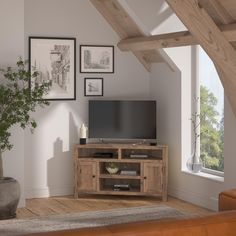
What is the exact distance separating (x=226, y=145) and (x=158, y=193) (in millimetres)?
1297

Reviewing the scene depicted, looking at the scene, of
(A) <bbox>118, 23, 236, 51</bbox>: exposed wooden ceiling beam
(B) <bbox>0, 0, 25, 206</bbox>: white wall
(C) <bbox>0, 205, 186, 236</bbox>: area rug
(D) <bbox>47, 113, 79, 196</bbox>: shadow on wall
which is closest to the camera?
(A) <bbox>118, 23, 236, 51</bbox>: exposed wooden ceiling beam

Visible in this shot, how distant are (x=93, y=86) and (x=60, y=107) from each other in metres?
0.56

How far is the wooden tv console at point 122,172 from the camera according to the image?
6734 millimetres

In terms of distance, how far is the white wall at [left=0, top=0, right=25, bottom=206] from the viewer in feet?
20.0

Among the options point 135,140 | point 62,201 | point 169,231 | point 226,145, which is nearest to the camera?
point 169,231

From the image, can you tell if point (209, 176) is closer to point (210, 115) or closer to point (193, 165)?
point (193, 165)

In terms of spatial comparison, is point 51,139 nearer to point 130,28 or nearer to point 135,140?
point 135,140

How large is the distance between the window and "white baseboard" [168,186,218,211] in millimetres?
348

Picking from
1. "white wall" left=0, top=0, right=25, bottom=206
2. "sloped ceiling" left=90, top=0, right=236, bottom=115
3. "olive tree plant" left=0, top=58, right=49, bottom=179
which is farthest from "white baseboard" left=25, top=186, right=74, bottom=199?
"sloped ceiling" left=90, top=0, right=236, bottom=115

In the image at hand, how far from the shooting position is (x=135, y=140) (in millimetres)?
7152

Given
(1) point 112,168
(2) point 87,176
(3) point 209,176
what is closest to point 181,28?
(3) point 209,176

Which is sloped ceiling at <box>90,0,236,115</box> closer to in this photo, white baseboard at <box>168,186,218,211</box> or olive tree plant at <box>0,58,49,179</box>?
white baseboard at <box>168,186,218,211</box>

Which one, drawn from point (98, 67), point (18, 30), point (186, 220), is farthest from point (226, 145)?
point (186, 220)

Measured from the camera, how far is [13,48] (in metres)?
6.16
